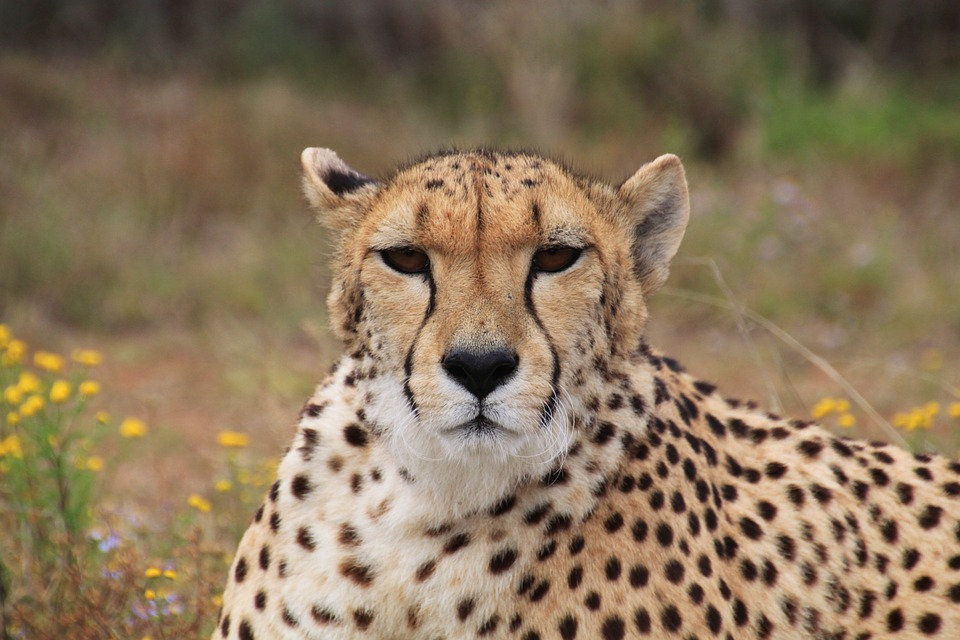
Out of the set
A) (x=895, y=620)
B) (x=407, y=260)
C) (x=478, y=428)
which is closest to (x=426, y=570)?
(x=478, y=428)

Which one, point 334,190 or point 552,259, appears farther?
point 334,190

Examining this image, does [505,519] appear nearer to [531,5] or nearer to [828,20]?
[531,5]

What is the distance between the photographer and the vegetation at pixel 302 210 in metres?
3.51

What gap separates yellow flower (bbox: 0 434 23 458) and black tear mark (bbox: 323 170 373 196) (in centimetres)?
123

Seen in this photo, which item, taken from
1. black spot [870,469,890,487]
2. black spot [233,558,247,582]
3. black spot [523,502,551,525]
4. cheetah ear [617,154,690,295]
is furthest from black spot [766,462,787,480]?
black spot [233,558,247,582]

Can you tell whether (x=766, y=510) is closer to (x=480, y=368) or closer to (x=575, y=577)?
(x=575, y=577)

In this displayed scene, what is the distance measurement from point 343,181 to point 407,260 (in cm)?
44

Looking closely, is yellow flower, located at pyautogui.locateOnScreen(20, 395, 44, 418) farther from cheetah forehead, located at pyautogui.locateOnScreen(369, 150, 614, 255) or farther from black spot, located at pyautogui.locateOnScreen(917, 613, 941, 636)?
black spot, located at pyautogui.locateOnScreen(917, 613, 941, 636)

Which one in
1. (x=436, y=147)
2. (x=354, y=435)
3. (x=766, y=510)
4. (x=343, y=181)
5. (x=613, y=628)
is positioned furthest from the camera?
(x=436, y=147)

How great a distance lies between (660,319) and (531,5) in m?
4.21

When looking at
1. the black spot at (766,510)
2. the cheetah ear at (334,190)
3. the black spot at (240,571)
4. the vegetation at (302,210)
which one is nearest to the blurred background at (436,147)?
the vegetation at (302,210)

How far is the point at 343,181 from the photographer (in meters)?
2.64

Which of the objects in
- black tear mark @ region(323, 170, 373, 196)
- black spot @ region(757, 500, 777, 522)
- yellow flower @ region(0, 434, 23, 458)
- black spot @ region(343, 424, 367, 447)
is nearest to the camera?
black spot @ region(343, 424, 367, 447)

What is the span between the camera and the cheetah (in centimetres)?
218
